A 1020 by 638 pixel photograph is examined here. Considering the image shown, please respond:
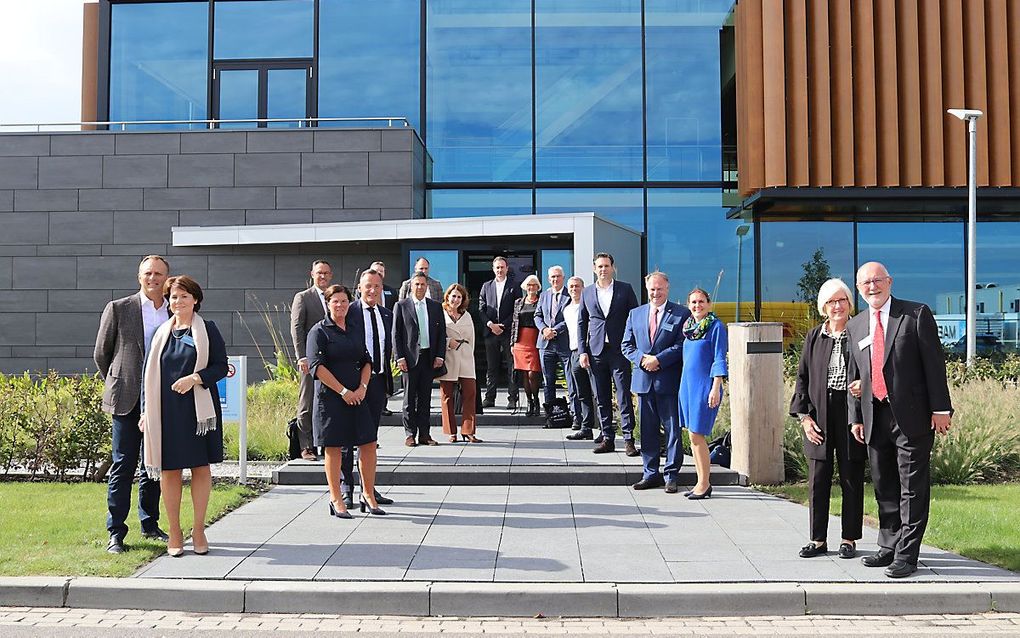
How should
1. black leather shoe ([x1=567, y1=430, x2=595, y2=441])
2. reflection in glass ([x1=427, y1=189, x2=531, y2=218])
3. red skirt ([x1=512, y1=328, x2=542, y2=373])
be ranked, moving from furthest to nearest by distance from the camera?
reflection in glass ([x1=427, y1=189, x2=531, y2=218]) < red skirt ([x1=512, y1=328, x2=542, y2=373]) < black leather shoe ([x1=567, y1=430, x2=595, y2=441])

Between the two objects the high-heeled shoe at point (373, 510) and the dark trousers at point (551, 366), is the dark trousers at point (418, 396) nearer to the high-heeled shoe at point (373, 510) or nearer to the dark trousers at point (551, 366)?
the dark trousers at point (551, 366)

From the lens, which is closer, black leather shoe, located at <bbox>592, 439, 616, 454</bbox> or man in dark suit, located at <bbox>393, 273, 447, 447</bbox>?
black leather shoe, located at <bbox>592, 439, 616, 454</bbox>

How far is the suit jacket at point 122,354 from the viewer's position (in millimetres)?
6203

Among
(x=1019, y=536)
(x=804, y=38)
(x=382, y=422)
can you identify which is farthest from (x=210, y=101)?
(x=1019, y=536)

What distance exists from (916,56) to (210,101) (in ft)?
49.1

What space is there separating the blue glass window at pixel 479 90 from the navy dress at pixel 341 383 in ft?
41.8

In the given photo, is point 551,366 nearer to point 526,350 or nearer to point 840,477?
point 526,350

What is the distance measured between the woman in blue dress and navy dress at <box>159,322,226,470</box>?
12.9ft

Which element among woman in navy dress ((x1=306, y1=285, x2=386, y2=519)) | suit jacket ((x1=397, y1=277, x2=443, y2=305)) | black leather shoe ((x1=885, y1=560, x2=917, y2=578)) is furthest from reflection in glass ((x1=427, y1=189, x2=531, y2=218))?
black leather shoe ((x1=885, y1=560, x2=917, y2=578))

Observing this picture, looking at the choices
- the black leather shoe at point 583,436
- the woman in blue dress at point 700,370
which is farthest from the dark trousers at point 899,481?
the black leather shoe at point 583,436

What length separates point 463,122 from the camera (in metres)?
19.6

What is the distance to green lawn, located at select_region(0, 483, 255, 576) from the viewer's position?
221 inches

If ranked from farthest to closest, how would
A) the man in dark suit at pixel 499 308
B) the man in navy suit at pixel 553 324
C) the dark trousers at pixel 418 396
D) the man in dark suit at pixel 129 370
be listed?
1. the man in dark suit at pixel 499 308
2. the man in navy suit at pixel 553 324
3. the dark trousers at pixel 418 396
4. the man in dark suit at pixel 129 370

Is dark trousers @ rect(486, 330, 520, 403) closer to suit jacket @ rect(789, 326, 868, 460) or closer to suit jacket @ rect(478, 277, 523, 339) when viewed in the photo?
suit jacket @ rect(478, 277, 523, 339)
